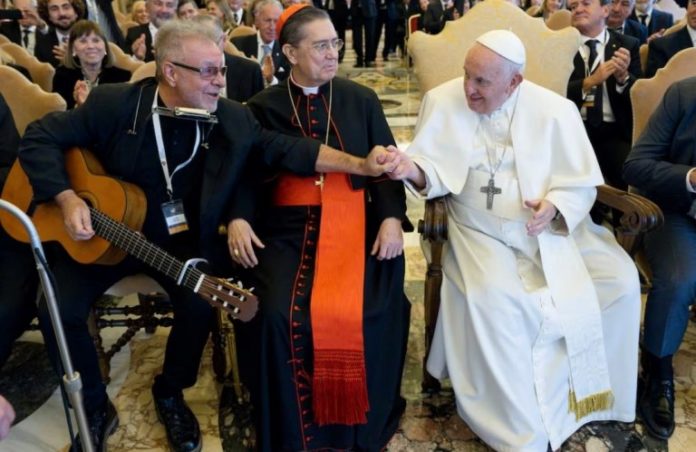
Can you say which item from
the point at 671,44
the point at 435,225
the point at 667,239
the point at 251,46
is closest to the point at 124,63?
the point at 251,46

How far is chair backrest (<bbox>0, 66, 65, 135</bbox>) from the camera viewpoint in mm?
2924

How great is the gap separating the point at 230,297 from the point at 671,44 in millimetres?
3200

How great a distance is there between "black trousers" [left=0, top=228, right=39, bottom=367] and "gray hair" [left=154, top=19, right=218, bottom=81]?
3.25ft

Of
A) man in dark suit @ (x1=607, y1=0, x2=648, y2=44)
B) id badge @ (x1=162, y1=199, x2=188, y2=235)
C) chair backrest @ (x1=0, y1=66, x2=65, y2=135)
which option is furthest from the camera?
man in dark suit @ (x1=607, y1=0, x2=648, y2=44)

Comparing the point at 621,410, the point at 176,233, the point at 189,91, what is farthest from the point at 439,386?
the point at 189,91

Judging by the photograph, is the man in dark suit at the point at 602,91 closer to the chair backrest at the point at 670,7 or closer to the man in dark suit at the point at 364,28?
the chair backrest at the point at 670,7

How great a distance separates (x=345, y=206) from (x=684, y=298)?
1372mm

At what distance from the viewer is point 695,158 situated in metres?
2.50

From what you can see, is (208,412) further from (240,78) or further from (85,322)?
(240,78)

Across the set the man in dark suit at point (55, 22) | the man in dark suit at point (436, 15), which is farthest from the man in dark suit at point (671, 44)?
the man in dark suit at point (436, 15)

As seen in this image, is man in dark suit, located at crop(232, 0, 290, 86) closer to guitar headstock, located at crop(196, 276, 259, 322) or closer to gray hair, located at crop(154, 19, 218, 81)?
Answer: gray hair, located at crop(154, 19, 218, 81)

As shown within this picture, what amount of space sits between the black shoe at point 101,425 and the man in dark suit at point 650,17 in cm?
569

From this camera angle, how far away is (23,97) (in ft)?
9.66

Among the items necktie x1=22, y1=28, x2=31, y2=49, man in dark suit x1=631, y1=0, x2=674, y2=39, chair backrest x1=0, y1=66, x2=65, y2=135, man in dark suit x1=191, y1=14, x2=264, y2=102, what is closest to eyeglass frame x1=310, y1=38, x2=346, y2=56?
man in dark suit x1=191, y1=14, x2=264, y2=102
